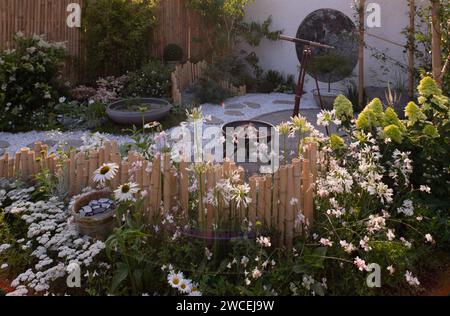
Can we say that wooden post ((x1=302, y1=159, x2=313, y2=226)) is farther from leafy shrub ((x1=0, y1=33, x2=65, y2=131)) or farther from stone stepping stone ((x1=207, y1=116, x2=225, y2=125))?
leafy shrub ((x1=0, y1=33, x2=65, y2=131))

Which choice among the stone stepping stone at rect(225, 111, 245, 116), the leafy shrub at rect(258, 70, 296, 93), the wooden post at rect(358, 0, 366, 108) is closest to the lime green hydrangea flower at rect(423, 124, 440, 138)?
the stone stepping stone at rect(225, 111, 245, 116)

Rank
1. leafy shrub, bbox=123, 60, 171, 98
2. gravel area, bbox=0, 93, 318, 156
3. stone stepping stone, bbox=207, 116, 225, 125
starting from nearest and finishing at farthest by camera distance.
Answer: gravel area, bbox=0, 93, 318, 156, stone stepping stone, bbox=207, 116, 225, 125, leafy shrub, bbox=123, 60, 171, 98

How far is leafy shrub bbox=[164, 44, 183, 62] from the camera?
907 centimetres

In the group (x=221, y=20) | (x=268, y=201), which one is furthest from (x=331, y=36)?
(x=268, y=201)

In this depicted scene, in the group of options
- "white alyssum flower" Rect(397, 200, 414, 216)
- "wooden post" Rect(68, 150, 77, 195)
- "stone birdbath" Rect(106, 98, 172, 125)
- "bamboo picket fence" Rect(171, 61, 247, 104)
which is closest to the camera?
"white alyssum flower" Rect(397, 200, 414, 216)

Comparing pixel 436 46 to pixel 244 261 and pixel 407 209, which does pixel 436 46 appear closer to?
pixel 407 209

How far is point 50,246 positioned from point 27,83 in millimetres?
4301

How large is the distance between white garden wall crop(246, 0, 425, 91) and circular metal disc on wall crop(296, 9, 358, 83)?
0.12 meters

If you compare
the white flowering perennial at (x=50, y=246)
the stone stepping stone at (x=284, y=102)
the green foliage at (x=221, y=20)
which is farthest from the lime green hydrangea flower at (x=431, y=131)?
the green foliage at (x=221, y=20)

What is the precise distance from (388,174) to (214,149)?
2.60 meters

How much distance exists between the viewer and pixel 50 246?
131 inches

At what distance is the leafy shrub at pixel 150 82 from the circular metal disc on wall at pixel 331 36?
2.73 meters

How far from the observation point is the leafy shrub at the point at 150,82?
7875mm

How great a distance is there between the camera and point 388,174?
3.49 m
